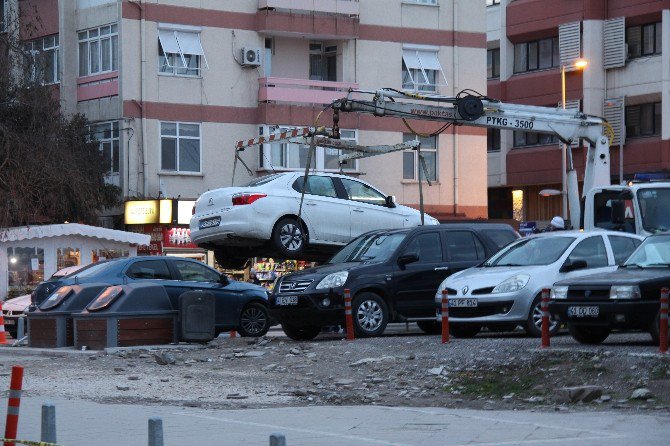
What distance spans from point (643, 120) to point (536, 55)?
6.00 meters

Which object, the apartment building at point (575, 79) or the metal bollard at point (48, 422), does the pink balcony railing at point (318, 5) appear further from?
the metal bollard at point (48, 422)

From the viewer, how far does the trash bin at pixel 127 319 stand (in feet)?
69.9

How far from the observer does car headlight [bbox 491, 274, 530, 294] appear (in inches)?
797

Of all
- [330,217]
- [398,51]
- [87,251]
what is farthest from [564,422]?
[398,51]

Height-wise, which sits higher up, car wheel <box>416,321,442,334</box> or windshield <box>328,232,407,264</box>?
windshield <box>328,232,407,264</box>

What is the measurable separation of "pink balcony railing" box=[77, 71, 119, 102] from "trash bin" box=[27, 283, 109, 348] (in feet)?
65.1

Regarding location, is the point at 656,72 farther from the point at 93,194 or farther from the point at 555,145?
the point at 93,194

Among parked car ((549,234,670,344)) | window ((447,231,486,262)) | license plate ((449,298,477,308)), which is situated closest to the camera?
parked car ((549,234,670,344))

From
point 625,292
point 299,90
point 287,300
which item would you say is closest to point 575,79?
point 299,90

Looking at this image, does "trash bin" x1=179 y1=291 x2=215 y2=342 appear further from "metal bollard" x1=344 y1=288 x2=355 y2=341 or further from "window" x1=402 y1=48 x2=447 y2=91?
"window" x1=402 y1=48 x2=447 y2=91

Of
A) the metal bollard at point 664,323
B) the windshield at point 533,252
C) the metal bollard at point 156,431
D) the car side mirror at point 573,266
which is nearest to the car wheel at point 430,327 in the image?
the windshield at point 533,252

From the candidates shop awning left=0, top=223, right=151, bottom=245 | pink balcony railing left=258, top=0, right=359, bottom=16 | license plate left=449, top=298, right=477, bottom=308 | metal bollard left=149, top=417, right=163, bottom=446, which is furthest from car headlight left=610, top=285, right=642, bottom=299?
pink balcony railing left=258, top=0, right=359, bottom=16

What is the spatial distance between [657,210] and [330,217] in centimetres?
587

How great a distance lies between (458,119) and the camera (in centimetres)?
2714
